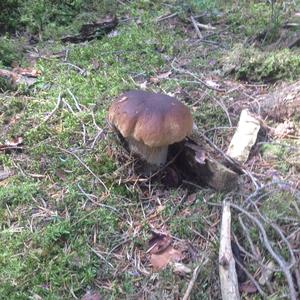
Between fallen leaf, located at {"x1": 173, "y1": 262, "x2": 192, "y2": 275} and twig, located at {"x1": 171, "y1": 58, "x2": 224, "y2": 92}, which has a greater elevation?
fallen leaf, located at {"x1": 173, "y1": 262, "x2": 192, "y2": 275}

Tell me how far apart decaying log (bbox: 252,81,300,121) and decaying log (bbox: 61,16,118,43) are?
208 centimetres

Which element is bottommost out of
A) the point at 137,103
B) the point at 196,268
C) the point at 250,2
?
the point at 250,2

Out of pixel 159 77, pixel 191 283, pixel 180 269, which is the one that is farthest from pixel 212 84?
pixel 191 283

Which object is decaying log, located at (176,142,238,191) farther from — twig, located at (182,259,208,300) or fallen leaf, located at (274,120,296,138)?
fallen leaf, located at (274,120,296,138)

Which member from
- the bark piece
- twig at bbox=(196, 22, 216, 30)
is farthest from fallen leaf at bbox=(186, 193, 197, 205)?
twig at bbox=(196, 22, 216, 30)

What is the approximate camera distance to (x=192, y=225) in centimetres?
266

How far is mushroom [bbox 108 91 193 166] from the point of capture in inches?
105

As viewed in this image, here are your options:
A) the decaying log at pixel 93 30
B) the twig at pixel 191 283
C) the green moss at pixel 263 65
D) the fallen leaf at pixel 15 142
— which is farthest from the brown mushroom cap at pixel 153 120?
the decaying log at pixel 93 30

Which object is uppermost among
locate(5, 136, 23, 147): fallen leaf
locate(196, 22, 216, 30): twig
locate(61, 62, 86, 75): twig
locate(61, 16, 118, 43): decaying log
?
locate(5, 136, 23, 147): fallen leaf

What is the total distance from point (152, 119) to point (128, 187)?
483 mm

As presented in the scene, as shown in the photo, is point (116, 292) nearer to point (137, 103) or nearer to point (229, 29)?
point (137, 103)

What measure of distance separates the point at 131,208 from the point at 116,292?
578 millimetres


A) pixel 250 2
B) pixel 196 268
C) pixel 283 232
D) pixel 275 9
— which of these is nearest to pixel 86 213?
pixel 196 268

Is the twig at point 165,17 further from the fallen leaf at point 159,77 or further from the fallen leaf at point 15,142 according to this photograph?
the fallen leaf at point 15,142
